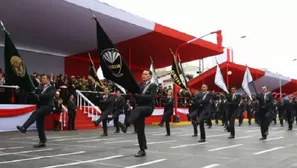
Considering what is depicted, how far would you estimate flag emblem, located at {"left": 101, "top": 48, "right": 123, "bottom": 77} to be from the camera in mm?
8663

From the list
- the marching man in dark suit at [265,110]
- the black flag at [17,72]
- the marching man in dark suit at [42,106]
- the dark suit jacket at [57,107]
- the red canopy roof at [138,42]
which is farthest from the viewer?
the red canopy roof at [138,42]

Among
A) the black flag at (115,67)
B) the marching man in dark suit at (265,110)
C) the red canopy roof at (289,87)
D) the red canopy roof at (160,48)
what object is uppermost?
the red canopy roof at (160,48)

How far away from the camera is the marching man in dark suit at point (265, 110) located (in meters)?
13.7

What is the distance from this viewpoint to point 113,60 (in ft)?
28.9

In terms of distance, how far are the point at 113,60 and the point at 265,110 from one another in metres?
7.29

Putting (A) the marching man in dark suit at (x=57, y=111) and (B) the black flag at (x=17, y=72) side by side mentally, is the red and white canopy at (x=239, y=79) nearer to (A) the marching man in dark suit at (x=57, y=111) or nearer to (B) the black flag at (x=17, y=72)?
(A) the marching man in dark suit at (x=57, y=111)

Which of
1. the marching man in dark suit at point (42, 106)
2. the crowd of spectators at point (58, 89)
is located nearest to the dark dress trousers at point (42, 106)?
the marching man in dark suit at point (42, 106)

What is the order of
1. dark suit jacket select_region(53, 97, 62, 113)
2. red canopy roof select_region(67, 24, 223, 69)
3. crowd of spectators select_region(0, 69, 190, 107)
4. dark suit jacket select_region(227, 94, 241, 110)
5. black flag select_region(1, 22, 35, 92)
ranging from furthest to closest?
red canopy roof select_region(67, 24, 223, 69), dark suit jacket select_region(53, 97, 62, 113), crowd of spectators select_region(0, 69, 190, 107), dark suit jacket select_region(227, 94, 241, 110), black flag select_region(1, 22, 35, 92)

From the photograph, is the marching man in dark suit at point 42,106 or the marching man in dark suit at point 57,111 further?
the marching man in dark suit at point 57,111

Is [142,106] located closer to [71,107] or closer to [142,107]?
[142,107]

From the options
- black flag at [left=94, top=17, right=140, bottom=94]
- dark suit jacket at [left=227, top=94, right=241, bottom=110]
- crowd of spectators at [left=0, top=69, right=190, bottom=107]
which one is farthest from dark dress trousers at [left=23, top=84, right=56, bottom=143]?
dark suit jacket at [left=227, top=94, right=241, bottom=110]

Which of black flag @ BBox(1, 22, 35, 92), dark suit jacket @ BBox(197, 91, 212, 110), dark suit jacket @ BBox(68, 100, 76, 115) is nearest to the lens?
black flag @ BBox(1, 22, 35, 92)

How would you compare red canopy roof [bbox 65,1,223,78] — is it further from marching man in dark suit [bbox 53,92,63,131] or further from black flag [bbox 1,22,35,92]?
black flag [bbox 1,22,35,92]

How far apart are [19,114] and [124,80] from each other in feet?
35.6
